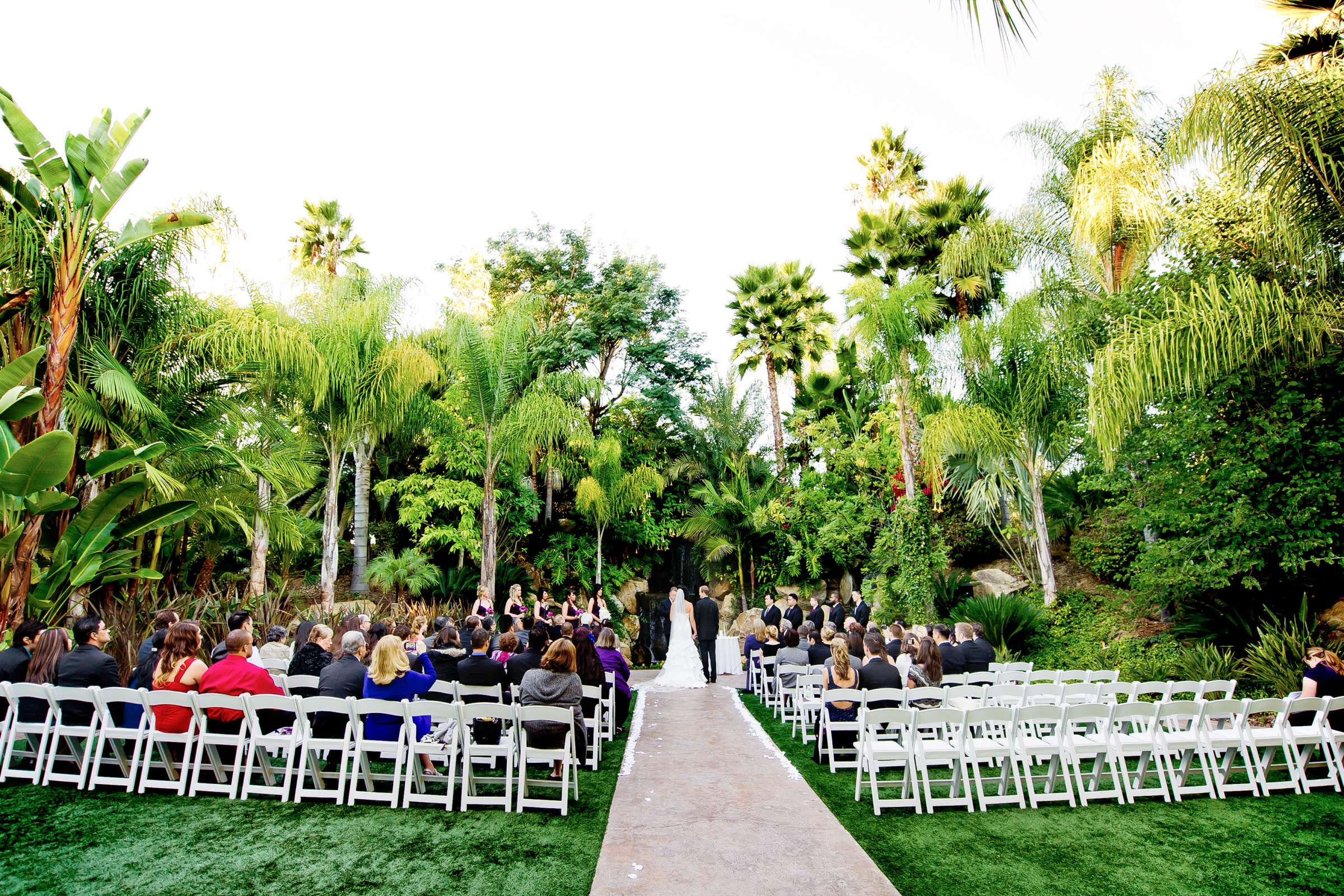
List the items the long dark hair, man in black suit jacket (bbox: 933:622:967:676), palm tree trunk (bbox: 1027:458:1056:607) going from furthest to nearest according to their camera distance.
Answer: palm tree trunk (bbox: 1027:458:1056:607)
man in black suit jacket (bbox: 933:622:967:676)
the long dark hair

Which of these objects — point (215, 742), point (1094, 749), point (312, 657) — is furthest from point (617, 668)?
point (1094, 749)

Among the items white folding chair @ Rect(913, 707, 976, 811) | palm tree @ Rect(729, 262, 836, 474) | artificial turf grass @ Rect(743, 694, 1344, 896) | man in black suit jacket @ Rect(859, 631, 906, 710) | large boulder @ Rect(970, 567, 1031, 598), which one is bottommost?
artificial turf grass @ Rect(743, 694, 1344, 896)

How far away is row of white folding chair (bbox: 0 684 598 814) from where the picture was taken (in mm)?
5711

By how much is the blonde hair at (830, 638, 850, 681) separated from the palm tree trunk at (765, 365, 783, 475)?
61.6ft

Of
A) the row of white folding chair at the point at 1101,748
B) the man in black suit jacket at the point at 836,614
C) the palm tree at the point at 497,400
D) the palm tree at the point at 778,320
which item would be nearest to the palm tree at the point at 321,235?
the palm tree at the point at 497,400

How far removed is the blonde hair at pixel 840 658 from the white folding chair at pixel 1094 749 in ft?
6.31

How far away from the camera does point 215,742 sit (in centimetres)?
586

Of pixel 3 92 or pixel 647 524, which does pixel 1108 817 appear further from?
pixel 647 524

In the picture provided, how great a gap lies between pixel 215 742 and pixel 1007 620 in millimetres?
11701

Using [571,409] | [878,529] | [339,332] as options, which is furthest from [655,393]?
[339,332]

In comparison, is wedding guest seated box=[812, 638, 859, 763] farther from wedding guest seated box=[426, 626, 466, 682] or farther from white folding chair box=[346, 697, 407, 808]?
white folding chair box=[346, 697, 407, 808]

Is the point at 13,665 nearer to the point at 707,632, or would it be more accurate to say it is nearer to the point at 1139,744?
the point at 1139,744

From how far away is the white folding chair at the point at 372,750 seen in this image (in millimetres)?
5711

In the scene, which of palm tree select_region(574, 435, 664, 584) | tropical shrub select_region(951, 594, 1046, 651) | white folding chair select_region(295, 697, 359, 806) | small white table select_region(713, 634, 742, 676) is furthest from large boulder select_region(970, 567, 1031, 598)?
white folding chair select_region(295, 697, 359, 806)
